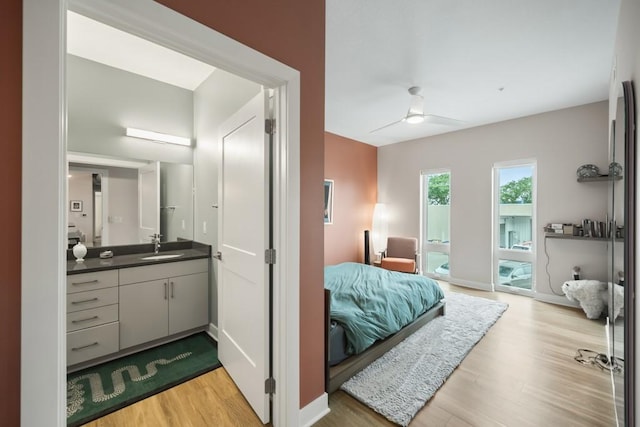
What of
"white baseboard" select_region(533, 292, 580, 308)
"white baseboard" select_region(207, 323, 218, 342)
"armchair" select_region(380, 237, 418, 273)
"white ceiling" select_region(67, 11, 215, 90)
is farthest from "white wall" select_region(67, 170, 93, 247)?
"white baseboard" select_region(533, 292, 580, 308)

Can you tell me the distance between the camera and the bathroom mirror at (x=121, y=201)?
2.50 m

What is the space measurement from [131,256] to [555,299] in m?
5.47

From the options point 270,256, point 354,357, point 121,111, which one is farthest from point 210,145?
point 354,357

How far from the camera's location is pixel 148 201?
9.68 feet

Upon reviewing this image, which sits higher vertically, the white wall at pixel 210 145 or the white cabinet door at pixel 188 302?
the white wall at pixel 210 145

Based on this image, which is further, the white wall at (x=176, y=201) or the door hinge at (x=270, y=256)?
the white wall at (x=176, y=201)

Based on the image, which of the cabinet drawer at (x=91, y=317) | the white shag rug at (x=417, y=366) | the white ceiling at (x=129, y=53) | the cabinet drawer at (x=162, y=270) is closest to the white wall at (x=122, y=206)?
the cabinet drawer at (x=162, y=270)

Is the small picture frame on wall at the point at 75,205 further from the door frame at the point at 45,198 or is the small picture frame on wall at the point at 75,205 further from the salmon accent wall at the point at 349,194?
the salmon accent wall at the point at 349,194

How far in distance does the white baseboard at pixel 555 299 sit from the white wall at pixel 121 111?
5.23m

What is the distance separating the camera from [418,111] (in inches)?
123

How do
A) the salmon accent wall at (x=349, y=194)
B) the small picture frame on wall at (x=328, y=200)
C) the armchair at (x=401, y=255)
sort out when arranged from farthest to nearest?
the salmon accent wall at (x=349, y=194), the small picture frame on wall at (x=328, y=200), the armchair at (x=401, y=255)

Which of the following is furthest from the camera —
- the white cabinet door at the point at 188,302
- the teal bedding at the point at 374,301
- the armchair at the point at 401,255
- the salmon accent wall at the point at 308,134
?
the armchair at the point at 401,255

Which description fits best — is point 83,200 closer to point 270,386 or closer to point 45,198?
point 45,198

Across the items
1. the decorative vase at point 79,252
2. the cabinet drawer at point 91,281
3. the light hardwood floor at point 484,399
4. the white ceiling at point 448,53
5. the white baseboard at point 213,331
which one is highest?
the white ceiling at point 448,53
